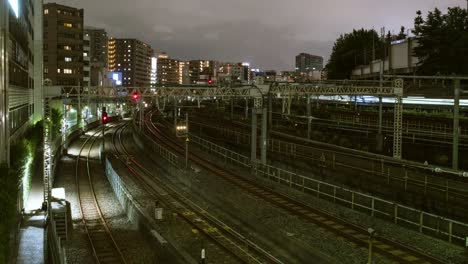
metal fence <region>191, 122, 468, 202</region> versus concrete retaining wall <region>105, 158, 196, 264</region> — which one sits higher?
A: metal fence <region>191, 122, 468, 202</region>

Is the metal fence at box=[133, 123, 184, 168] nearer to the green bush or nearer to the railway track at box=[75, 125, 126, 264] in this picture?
the railway track at box=[75, 125, 126, 264]

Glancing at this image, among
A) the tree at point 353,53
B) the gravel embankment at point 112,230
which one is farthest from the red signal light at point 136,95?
the tree at point 353,53

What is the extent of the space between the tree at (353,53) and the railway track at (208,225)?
53250mm

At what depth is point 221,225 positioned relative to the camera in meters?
20.3

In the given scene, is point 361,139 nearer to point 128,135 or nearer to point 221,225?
point 221,225

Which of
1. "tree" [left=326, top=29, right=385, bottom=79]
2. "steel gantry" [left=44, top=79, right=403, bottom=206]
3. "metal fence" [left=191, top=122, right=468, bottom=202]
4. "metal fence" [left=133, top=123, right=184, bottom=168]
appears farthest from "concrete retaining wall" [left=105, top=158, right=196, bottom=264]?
"tree" [left=326, top=29, right=385, bottom=79]

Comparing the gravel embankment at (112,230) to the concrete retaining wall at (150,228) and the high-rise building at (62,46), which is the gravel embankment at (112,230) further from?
the high-rise building at (62,46)

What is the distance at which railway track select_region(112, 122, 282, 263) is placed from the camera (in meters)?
16.5

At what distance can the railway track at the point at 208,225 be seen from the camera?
1652 cm

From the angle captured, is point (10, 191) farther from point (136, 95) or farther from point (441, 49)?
point (441, 49)

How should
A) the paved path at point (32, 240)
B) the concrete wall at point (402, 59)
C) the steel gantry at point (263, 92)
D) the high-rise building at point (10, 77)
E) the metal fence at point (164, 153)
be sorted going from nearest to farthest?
the paved path at point (32, 240)
the high-rise building at point (10, 77)
the steel gantry at point (263, 92)
the metal fence at point (164, 153)
the concrete wall at point (402, 59)

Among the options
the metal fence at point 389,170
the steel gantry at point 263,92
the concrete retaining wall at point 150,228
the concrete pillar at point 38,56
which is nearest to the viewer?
the concrete retaining wall at point 150,228

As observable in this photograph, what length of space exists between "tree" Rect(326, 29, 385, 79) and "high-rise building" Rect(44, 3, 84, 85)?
157 feet

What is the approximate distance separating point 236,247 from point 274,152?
20938 millimetres
